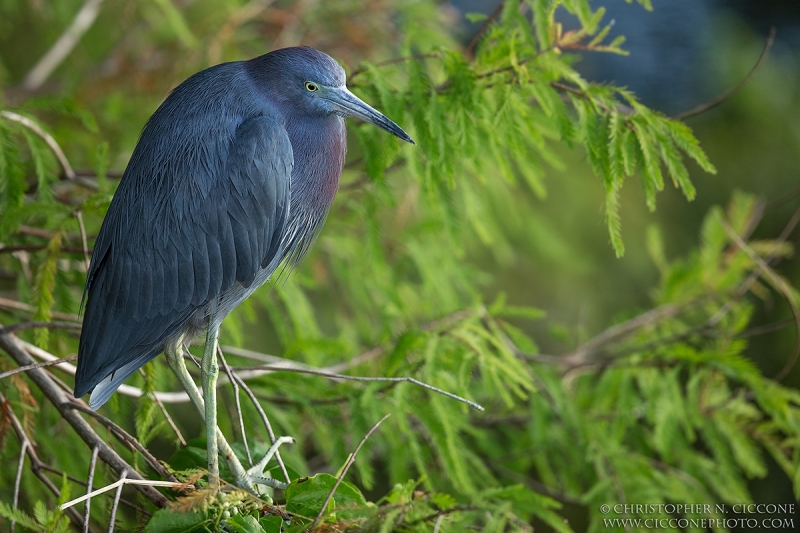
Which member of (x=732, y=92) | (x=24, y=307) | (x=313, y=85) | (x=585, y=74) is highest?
(x=313, y=85)

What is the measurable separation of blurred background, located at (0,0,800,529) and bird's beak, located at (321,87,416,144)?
162 centimetres

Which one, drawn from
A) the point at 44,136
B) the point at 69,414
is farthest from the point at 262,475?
the point at 44,136

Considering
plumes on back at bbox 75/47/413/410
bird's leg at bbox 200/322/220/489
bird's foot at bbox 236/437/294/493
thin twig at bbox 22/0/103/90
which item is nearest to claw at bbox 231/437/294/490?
bird's foot at bbox 236/437/294/493

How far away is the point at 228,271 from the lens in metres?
2.10

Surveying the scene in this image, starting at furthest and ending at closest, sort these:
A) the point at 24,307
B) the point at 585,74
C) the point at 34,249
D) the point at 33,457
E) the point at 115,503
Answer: the point at 585,74
the point at 24,307
the point at 34,249
the point at 33,457
the point at 115,503

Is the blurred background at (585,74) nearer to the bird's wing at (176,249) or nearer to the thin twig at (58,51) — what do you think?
the thin twig at (58,51)

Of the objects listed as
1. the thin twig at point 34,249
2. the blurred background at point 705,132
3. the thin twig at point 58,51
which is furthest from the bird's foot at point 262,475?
the thin twig at point 58,51

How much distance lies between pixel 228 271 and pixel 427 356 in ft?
2.42

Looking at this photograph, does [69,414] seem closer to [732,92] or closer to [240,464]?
[240,464]

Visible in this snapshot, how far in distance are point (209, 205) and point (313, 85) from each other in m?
0.44

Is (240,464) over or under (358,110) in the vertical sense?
under

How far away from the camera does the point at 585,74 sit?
4.68m

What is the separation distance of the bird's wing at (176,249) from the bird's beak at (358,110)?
0.59 feet

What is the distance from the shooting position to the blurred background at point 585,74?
386 centimetres
